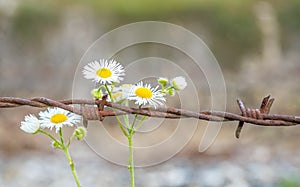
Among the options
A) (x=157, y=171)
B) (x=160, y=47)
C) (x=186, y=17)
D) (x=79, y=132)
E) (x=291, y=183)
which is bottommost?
(x=79, y=132)

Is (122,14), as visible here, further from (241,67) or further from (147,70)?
(241,67)

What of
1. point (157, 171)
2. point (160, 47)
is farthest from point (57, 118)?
point (160, 47)

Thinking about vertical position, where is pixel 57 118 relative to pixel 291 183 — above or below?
below

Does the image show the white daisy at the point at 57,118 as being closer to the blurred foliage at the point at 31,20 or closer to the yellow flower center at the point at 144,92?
the yellow flower center at the point at 144,92

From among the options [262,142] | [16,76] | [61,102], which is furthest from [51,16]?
[61,102]

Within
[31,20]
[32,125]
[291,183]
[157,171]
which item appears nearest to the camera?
[32,125]

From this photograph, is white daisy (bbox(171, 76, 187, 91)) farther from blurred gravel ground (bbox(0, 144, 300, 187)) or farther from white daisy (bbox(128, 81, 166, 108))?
blurred gravel ground (bbox(0, 144, 300, 187))

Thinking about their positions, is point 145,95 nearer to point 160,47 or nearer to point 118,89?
point 118,89
